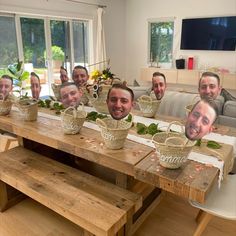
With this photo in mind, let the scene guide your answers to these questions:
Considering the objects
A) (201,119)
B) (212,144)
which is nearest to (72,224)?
(212,144)

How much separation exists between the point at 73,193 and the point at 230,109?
161 centimetres

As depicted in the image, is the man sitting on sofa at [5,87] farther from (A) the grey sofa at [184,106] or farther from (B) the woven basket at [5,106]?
(A) the grey sofa at [184,106]

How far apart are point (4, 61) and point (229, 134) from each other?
13.2 feet

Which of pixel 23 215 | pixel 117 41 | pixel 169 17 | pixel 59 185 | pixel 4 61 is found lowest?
pixel 23 215

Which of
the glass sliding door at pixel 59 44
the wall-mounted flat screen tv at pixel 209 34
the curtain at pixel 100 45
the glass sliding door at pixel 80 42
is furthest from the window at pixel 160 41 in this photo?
the glass sliding door at pixel 59 44

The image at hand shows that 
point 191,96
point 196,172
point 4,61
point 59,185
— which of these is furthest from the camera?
point 4,61

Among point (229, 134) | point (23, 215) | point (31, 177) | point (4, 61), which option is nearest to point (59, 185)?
point (31, 177)

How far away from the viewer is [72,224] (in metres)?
1.85

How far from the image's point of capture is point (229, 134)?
1.63 metres

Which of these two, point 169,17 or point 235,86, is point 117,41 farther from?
point 235,86

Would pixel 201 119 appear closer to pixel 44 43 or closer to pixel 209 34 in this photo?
pixel 44 43

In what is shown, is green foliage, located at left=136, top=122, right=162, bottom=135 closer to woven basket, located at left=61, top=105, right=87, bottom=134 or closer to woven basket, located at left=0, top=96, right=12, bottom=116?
woven basket, located at left=61, top=105, right=87, bottom=134

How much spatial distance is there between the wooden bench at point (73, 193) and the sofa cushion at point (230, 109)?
1.30 metres

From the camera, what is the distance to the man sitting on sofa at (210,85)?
1.62 meters
